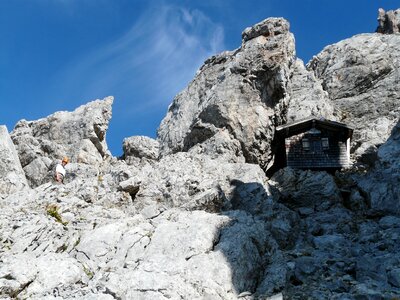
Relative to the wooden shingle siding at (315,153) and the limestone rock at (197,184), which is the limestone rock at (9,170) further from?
the wooden shingle siding at (315,153)

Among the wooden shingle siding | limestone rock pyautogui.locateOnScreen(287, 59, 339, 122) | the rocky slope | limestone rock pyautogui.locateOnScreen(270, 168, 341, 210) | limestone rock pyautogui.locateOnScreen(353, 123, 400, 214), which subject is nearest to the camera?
the rocky slope

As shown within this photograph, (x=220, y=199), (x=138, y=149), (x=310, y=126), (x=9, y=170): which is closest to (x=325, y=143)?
(x=310, y=126)

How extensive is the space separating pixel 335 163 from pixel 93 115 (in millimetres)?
23739

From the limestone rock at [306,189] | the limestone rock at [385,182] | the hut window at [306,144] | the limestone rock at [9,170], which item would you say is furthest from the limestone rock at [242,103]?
the limestone rock at [9,170]

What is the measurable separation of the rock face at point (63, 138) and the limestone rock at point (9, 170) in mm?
1354

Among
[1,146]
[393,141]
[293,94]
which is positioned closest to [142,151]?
[1,146]

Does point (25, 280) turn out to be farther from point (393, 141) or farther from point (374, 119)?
point (374, 119)

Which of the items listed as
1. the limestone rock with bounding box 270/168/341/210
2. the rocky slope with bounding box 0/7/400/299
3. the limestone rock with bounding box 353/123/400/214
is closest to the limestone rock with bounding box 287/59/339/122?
the rocky slope with bounding box 0/7/400/299

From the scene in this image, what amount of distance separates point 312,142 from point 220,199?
706 inches

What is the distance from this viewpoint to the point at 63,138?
46031 millimetres

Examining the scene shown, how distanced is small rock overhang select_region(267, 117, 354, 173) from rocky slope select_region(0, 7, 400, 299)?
127cm

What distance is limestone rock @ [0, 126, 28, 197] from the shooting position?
36975 mm

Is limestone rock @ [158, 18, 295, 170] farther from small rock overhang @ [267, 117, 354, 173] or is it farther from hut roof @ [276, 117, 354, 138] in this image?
small rock overhang @ [267, 117, 354, 173]

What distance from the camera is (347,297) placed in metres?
16.9
